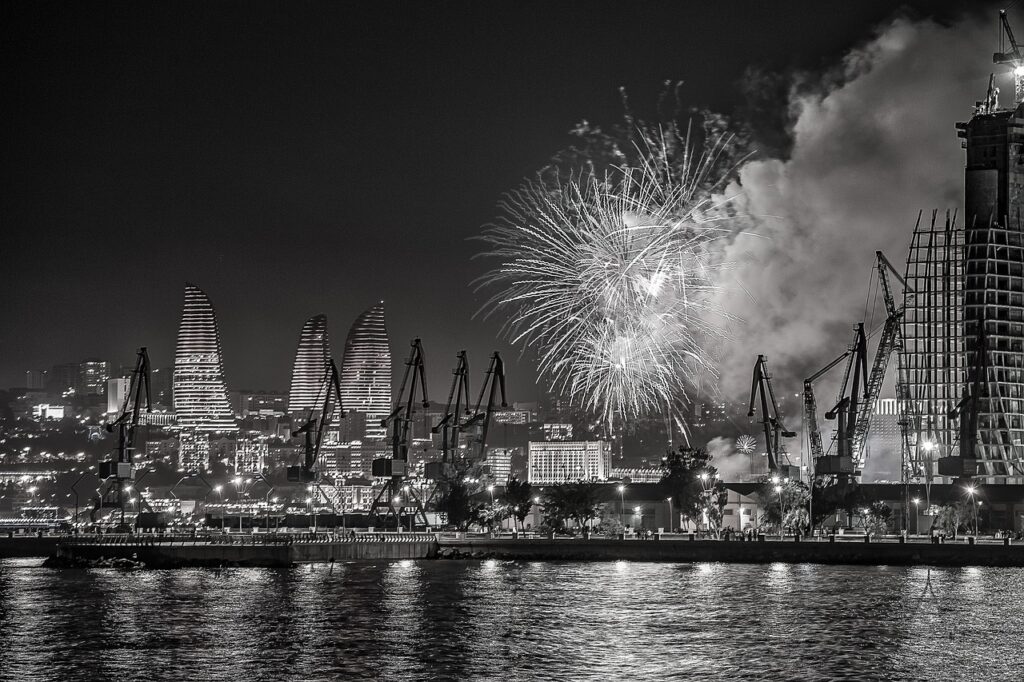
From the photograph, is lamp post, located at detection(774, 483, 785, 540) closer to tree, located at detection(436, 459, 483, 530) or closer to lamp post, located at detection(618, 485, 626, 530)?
lamp post, located at detection(618, 485, 626, 530)

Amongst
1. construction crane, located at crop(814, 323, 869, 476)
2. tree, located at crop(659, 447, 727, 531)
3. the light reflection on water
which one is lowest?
the light reflection on water

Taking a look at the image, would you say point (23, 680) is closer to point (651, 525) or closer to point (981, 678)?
point (981, 678)

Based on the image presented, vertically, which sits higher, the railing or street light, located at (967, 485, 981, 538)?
street light, located at (967, 485, 981, 538)

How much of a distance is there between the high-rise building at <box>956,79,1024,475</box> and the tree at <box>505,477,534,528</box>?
42415 millimetres

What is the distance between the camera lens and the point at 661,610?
7619 centimetres

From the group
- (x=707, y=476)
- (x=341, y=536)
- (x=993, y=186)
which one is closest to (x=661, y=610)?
(x=341, y=536)

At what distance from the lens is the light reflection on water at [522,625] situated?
195ft

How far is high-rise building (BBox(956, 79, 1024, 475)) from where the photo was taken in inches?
5413

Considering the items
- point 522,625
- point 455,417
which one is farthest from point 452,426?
point 522,625

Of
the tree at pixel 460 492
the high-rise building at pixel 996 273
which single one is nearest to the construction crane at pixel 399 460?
the tree at pixel 460 492

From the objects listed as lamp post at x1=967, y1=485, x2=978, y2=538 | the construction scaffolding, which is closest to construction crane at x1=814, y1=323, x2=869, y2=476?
the construction scaffolding

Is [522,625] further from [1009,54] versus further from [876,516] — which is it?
[1009,54]

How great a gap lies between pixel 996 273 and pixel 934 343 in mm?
9164

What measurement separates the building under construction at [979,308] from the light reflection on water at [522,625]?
43365mm
